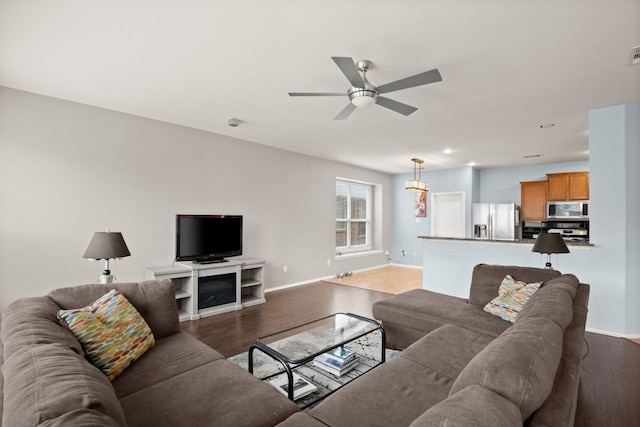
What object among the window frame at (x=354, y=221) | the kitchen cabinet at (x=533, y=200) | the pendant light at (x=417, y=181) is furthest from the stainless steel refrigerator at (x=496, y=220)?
the window frame at (x=354, y=221)

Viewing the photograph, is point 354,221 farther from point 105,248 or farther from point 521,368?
point 521,368

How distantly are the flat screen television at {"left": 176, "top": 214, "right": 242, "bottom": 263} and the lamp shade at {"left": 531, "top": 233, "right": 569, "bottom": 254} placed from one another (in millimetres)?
3923

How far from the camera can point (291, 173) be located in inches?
236

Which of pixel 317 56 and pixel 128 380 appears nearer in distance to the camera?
pixel 128 380

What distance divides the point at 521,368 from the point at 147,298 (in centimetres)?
223

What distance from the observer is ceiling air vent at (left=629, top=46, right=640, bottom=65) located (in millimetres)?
2397

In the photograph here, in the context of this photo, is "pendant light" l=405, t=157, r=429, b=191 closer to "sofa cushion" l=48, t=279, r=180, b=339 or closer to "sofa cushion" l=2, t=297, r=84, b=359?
"sofa cushion" l=48, t=279, r=180, b=339

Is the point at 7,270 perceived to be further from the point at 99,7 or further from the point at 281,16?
the point at 281,16

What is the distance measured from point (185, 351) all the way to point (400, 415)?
134 cm

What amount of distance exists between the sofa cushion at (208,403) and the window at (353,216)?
19.5 ft

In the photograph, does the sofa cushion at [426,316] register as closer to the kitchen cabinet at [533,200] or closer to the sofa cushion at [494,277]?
the sofa cushion at [494,277]

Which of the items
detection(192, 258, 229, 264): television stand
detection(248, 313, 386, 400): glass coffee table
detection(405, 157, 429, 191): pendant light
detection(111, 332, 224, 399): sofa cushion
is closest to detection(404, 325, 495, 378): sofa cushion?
detection(248, 313, 386, 400): glass coffee table

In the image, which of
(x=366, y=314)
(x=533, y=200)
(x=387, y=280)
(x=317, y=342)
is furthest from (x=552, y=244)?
(x=533, y=200)

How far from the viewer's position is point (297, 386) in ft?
6.99
